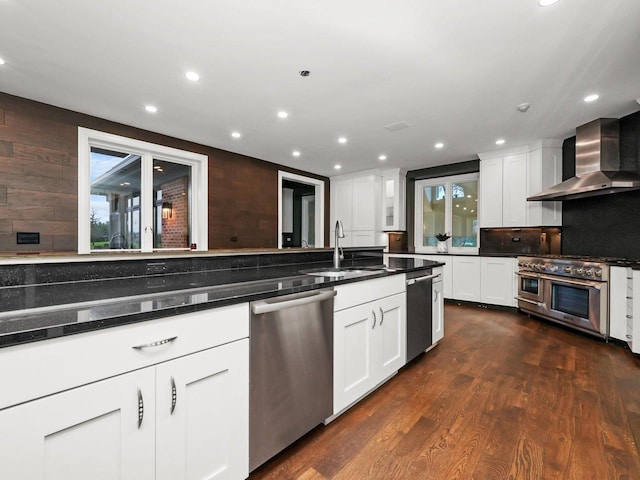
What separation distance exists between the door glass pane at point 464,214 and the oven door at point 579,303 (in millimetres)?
1848

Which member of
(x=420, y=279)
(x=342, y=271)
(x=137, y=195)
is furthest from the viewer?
(x=137, y=195)

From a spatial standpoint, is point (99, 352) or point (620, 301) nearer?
point (99, 352)

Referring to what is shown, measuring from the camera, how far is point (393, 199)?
6.11m

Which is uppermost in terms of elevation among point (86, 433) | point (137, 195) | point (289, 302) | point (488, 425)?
point (137, 195)

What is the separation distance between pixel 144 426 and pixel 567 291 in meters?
4.34

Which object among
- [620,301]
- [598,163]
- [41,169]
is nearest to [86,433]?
[41,169]

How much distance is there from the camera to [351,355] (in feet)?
6.09

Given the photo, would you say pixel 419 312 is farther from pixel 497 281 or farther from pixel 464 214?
pixel 464 214

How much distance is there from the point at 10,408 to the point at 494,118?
170 inches

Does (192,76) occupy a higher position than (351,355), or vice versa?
(192,76)

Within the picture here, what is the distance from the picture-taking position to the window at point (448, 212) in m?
5.59

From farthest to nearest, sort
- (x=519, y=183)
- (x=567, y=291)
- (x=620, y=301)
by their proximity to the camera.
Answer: (x=519, y=183) < (x=567, y=291) < (x=620, y=301)

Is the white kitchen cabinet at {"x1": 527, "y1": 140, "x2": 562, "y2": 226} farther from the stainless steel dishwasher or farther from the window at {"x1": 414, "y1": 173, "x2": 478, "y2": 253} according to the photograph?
the stainless steel dishwasher

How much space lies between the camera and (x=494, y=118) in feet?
11.6
